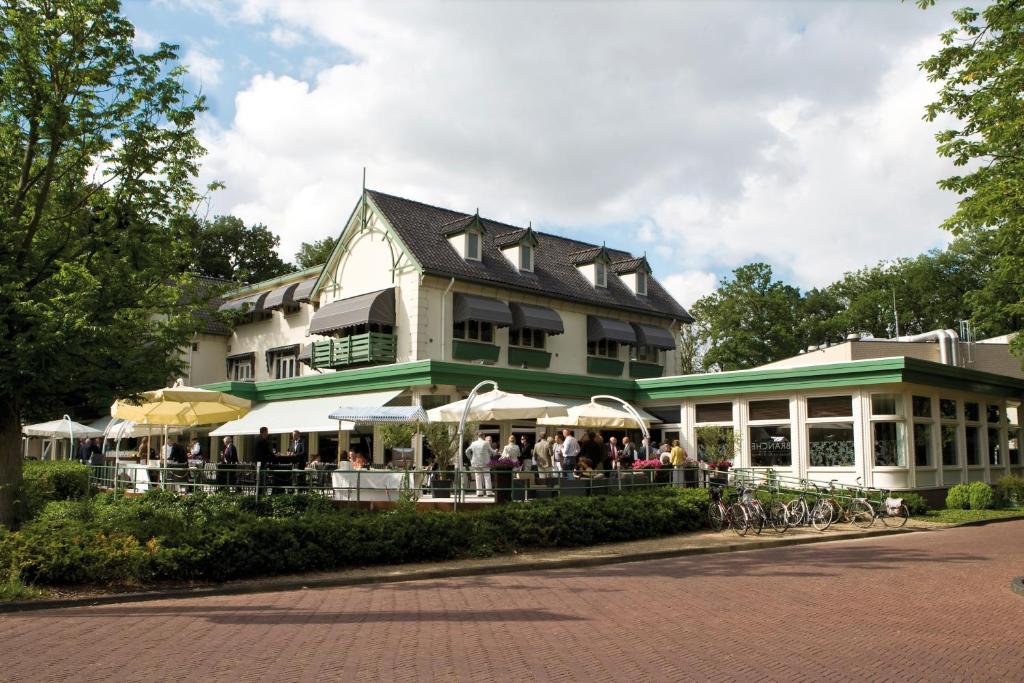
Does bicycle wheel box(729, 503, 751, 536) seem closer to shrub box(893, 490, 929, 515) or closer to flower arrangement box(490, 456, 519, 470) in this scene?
flower arrangement box(490, 456, 519, 470)

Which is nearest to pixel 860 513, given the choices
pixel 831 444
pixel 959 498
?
pixel 831 444

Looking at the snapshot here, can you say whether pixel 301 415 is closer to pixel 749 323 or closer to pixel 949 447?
pixel 949 447

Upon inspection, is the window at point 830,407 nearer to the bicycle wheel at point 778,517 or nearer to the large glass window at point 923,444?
the large glass window at point 923,444

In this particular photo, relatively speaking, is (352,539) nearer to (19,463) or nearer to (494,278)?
(19,463)

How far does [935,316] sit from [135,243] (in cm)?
5730

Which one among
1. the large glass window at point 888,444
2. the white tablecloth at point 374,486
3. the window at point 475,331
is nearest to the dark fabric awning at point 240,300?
the window at point 475,331

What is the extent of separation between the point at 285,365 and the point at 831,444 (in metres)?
22.9

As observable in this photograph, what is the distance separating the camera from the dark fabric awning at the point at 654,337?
3562 centimetres

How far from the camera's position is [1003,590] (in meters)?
11.7

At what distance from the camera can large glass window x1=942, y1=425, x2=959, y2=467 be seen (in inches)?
1031

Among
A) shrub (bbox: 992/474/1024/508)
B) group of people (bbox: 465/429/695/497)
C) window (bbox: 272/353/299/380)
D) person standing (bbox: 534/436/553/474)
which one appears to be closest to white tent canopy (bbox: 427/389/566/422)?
group of people (bbox: 465/429/695/497)

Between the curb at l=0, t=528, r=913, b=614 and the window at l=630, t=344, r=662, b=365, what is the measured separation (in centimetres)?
1899

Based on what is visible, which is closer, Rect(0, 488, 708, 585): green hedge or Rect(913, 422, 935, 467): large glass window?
Rect(0, 488, 708, 585): green hedge

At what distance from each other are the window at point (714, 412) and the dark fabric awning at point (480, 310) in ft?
23.7
